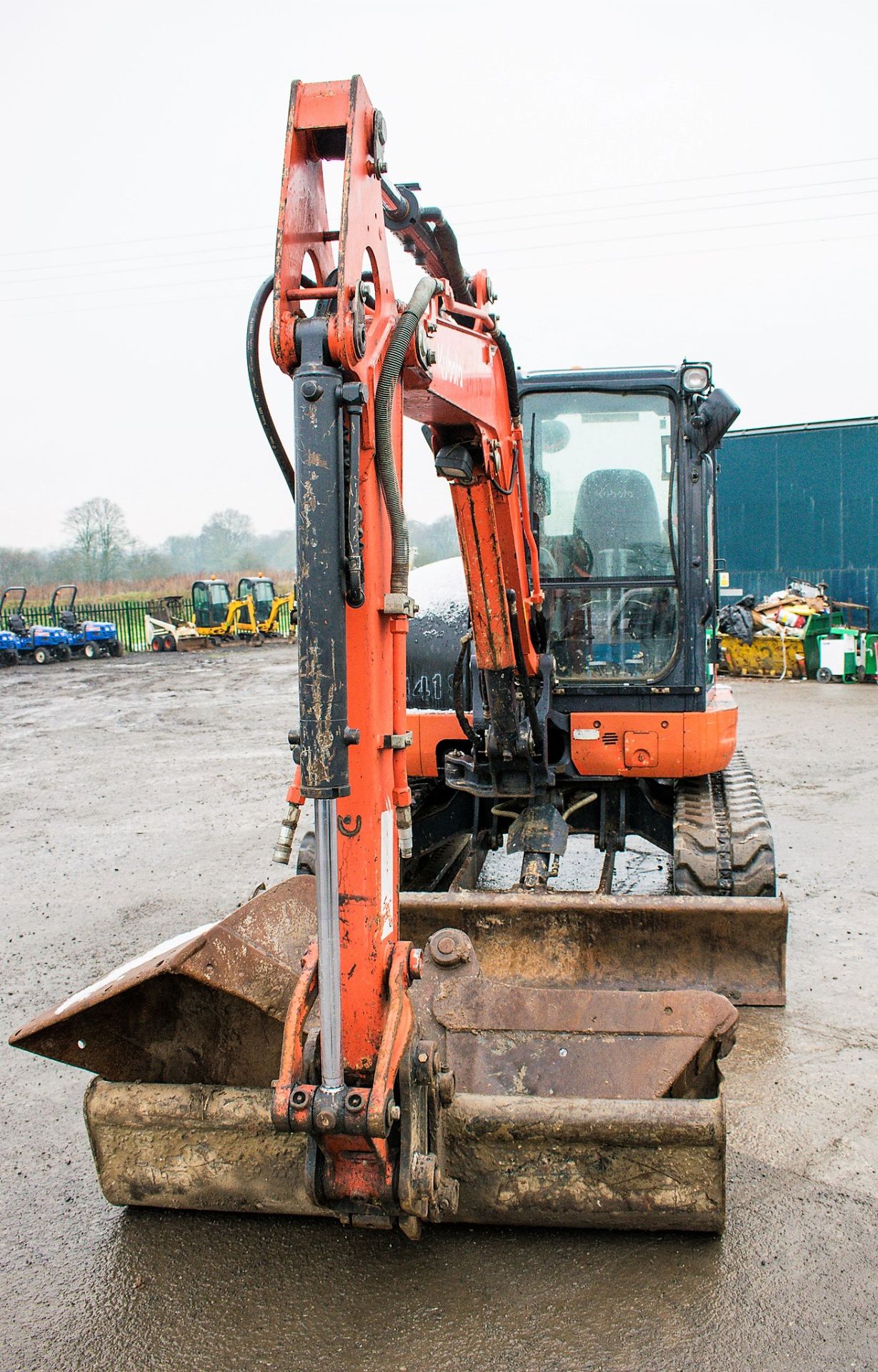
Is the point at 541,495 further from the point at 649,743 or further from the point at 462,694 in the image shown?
the point at 649,743

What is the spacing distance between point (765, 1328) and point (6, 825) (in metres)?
7.51

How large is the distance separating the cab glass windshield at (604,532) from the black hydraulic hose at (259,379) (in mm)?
2785

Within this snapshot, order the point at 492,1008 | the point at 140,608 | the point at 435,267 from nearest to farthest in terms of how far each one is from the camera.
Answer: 1. the point at 492,1008
2. the point at 435,267
3. the point at 140,608

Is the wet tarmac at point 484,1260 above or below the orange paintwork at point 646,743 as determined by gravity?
below

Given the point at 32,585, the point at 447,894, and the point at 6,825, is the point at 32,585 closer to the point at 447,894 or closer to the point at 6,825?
the point at 6,825

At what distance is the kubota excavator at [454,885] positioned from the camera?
7.72 ft

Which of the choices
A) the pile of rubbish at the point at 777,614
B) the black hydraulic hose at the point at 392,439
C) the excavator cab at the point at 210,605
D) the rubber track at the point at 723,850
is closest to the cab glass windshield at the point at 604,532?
the rubber track at the point at 723,850

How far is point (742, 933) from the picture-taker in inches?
159

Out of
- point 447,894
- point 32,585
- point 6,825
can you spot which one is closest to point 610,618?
point 447,894

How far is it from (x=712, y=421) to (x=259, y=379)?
2.92 metres

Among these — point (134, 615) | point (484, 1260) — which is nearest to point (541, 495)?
point (484, 1260)

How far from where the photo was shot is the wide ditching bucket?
2795 millimetres

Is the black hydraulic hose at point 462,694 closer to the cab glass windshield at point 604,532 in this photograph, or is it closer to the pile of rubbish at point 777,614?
the cab glass windshield at point 604,532

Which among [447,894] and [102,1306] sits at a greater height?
[447,894]
